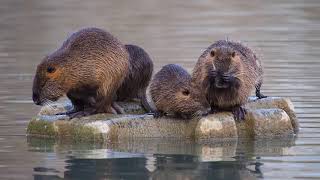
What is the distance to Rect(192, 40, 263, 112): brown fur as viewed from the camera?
32.6 ft

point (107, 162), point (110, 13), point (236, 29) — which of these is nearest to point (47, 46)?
point (236, 29)

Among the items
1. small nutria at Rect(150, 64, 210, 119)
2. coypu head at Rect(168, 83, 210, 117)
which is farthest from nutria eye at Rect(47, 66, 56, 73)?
coypu head at Rect(168, 83, 210, 117)

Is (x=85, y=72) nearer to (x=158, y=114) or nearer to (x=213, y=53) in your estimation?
(x=158, y=114)

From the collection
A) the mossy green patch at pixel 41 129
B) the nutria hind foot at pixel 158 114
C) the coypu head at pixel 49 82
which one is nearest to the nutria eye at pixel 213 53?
the nutria hind foot at pixel 158 114

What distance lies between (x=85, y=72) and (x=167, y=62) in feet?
20.1

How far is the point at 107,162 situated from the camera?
9.20 metres

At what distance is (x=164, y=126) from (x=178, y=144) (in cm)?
26

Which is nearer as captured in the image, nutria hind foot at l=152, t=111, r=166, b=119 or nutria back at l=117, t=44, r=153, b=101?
nutria hind foot at l=152, t=111, r=166, b=119

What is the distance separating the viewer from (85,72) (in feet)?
32.9

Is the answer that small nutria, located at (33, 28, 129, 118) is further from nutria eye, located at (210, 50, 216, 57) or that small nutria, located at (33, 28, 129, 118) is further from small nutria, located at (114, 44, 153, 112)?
nutria eye, located at (210, 50, 216, 57)

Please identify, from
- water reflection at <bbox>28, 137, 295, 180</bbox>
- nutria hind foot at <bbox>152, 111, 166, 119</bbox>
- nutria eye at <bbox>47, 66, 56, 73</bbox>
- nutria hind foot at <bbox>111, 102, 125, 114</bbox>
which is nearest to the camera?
water reflection at <bbox>28, 137, 295, 180</bbox>

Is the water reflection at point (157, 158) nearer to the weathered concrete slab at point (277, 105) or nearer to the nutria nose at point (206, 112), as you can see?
the nutria nose at point (206, 112)

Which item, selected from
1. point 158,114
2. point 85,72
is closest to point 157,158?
point 158,114

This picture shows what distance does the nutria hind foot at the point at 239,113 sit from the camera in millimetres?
10234
